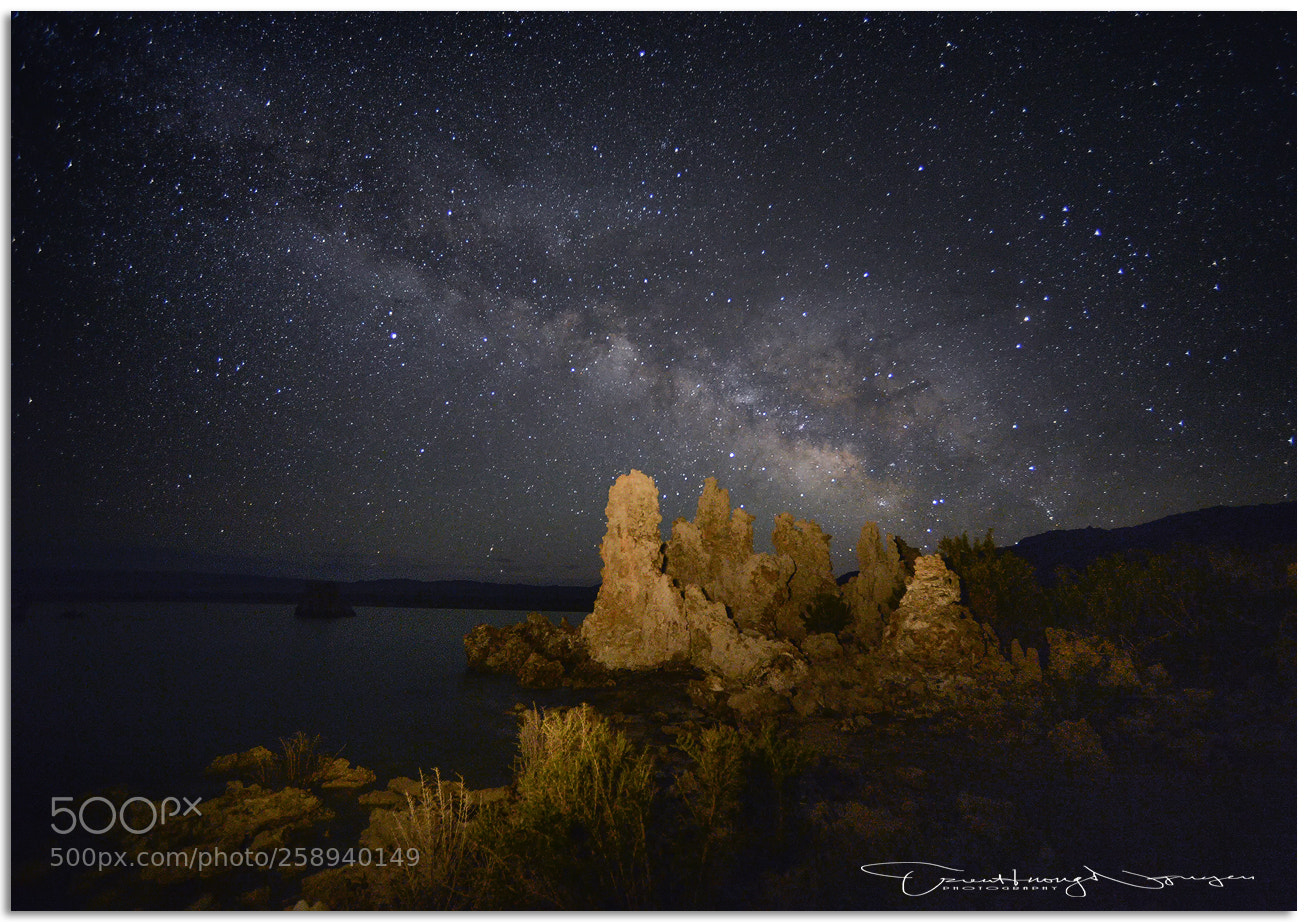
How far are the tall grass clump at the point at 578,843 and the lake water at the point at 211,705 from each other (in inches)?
133

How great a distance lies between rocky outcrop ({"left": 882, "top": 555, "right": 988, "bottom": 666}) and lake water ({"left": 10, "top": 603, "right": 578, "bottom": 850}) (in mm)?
7897

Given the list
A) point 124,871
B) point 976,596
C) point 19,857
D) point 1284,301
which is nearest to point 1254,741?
point 1284,301

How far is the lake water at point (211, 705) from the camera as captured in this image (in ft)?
20.6

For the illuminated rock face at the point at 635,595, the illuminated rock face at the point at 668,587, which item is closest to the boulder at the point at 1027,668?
the illuminated rock face at the point at 668,587

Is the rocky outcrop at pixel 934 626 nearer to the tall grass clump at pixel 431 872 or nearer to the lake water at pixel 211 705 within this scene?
the lake water at pixel 211 705

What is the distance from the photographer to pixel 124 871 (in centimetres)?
436

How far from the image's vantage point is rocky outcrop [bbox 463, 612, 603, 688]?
44.0ft

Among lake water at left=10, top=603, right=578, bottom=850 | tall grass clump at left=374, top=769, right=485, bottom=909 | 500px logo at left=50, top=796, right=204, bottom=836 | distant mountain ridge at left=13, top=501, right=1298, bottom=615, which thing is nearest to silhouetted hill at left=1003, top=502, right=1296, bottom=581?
distant mountain ridge at left=13, top=501, right=1298, bottom=615

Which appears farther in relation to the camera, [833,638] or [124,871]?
[833,638]

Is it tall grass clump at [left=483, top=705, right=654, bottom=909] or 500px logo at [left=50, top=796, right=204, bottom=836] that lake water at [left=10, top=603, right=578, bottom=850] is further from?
tall grass clump at [left=483, top=705, right=654, bottom=909]

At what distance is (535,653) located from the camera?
14508 mm

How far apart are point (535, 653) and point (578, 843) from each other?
1129 cm

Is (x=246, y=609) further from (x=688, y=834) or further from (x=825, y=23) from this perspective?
(x=825, y=23)

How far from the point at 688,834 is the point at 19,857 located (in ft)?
19.2
